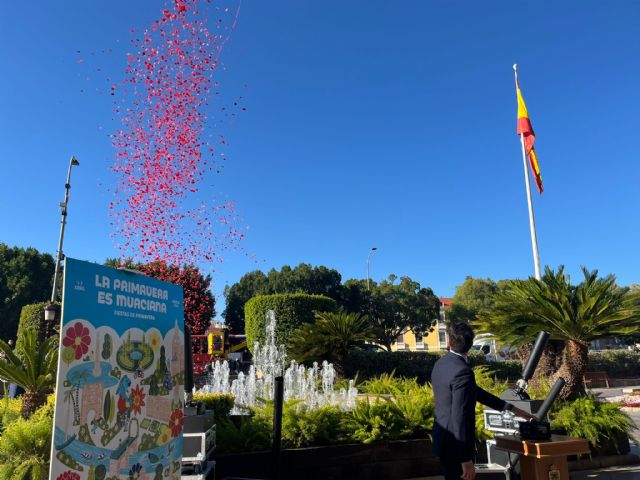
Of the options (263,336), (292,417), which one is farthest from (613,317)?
(263,336)

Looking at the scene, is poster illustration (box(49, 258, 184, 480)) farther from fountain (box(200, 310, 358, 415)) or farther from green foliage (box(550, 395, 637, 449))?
green foliage (box(550, 395, 637, 449))

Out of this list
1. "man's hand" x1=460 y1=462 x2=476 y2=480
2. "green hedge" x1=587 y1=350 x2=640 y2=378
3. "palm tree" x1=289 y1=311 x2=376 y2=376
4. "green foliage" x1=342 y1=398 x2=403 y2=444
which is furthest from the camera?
"green hedge" x1=587 y1=350 x2=640 y2=378

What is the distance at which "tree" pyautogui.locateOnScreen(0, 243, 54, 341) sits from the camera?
39.0 m

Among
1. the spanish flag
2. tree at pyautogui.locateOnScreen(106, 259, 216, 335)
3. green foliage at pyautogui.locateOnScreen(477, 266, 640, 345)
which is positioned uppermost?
the spanish flag

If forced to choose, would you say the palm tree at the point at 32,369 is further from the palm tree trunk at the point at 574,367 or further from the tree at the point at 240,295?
the tree at the point at 240,295

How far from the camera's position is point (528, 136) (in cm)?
1786

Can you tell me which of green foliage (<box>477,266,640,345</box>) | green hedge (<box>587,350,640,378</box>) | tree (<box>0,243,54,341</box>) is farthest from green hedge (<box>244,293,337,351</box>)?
tree (<box>0,243,54,341</box>)

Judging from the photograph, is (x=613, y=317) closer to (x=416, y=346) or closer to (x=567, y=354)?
(x=567, y=354)

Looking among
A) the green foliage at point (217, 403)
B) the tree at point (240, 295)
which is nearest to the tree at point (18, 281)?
the tree at point (240, 295)

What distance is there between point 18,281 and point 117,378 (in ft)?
146

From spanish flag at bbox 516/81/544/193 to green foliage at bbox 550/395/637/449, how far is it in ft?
37.7

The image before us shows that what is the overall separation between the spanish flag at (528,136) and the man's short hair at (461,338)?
1526cm

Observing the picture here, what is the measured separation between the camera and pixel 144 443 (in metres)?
2.96

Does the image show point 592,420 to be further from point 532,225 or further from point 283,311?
point 283,311
